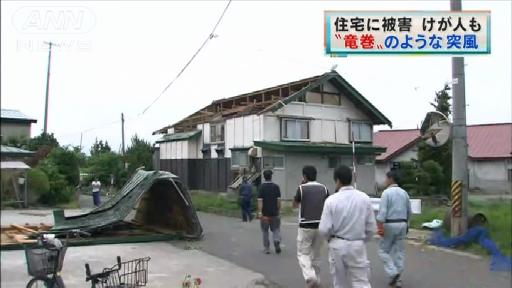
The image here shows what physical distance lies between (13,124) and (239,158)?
84.7 feet

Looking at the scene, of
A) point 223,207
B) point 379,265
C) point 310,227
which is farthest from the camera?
point 223,207

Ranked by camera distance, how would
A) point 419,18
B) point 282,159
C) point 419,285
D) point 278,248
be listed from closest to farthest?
point 419,285, point 419,18, point 278,248, point 282,159

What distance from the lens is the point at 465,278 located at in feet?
28.4

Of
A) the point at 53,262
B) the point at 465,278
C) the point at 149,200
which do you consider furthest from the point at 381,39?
the point at 149,200

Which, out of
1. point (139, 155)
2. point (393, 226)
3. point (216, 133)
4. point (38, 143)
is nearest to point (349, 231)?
point (393, 226)

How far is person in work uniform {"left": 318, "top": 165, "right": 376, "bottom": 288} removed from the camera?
Result: 5688 mm

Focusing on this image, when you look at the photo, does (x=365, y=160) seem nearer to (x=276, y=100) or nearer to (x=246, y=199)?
(x=276, y=100)

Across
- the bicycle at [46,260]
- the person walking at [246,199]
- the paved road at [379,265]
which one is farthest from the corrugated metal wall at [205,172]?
the bicycle at [46,260]

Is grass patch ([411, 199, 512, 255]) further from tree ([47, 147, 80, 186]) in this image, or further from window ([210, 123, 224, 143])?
window ([210, 123, 224, 143])

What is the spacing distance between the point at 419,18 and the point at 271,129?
17.5 meters

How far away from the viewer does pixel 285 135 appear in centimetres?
2816

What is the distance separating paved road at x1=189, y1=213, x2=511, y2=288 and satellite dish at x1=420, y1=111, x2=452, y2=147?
2.47m

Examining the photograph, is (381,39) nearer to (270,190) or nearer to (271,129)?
(270,190)

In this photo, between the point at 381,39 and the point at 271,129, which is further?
the point at 271,129
